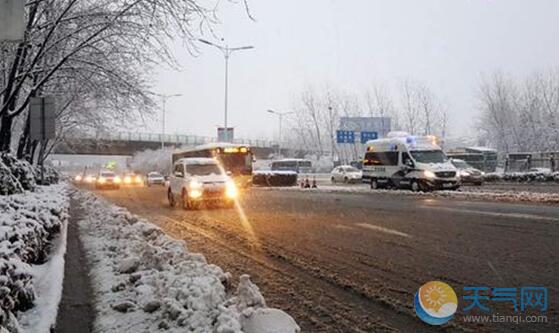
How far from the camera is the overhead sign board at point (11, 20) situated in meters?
5.46

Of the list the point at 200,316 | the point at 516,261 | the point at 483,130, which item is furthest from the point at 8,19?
the point at 483,130

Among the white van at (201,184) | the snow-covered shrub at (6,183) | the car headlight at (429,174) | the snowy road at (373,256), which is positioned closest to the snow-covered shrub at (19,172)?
the snow-covered shrub at (6,183)

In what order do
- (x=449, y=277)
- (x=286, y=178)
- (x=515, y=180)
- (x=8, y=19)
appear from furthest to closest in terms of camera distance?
(x=286, y=178)
(x=515, y=180)
(x=449, y=277)
(x=8, y=19)

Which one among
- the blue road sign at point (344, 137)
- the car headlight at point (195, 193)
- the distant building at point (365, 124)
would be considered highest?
the distant building at point (365, 124)

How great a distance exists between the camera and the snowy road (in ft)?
19.4

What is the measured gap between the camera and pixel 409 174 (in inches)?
1150

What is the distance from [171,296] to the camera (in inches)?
234

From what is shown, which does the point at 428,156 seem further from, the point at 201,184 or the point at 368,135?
the point at 368,135

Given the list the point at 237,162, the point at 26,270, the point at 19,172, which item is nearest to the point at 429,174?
the point at 237,162

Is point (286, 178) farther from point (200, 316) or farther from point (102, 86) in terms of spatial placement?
point (200, 316)

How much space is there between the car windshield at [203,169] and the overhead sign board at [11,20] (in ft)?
49.4

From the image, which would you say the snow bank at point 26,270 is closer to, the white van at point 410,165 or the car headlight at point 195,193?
the car headlight at point 195,193

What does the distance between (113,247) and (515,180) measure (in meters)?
33.1

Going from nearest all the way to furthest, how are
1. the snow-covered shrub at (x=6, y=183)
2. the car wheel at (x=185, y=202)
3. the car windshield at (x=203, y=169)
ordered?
the snow-covered shrub at (x=6, y=183) < the car wheel at (x=185, y=202) < the car windshield at (x=203, y=169)
